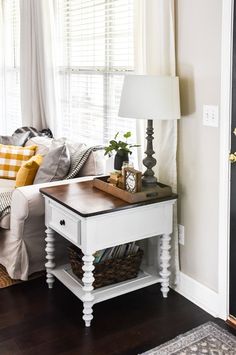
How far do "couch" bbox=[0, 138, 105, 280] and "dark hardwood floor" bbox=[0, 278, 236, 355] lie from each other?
0.14m

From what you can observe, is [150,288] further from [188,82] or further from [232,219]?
[188,82]

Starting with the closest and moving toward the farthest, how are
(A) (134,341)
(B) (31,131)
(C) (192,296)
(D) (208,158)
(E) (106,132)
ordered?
(A) (134,341) → (D) (208,158) → (C) (192,296) → (E) (106,132) → (B) (31,131)

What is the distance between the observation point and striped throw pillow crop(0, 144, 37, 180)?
407 centimetres

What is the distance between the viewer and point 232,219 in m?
2.60

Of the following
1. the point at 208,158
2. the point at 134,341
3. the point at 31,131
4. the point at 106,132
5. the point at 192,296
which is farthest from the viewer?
the point at 31,131

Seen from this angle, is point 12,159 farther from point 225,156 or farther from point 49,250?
point 225,156

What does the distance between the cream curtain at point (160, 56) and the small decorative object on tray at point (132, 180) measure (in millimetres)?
303

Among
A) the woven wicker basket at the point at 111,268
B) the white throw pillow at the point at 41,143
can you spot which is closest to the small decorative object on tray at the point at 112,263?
the woven wicker basket at the point at 111,268

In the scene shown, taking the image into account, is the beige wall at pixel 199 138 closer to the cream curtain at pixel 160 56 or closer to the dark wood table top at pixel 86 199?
the cream curtain at pixel 160 56

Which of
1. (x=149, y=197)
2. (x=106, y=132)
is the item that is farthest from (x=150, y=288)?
(x=106, y=132)

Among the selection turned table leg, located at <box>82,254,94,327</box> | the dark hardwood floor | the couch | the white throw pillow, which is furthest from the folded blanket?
turned table leg, located at <box>82,254,94,327</box>

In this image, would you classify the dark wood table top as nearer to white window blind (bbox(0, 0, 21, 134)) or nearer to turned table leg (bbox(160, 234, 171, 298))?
turned table leg (bbox(160, 234, 171, 298))

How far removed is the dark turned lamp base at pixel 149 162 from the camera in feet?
9.30

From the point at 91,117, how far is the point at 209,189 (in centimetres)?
157
